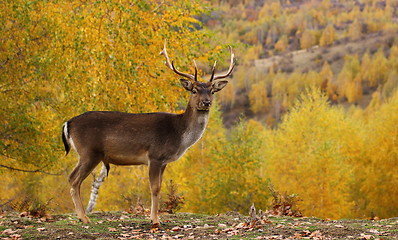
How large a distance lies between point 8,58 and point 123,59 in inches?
161

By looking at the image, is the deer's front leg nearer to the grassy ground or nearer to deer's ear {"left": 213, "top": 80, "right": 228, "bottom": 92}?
the grassy ground

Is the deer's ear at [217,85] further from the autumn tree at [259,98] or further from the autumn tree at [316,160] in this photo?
the autumn tree at [259,98]

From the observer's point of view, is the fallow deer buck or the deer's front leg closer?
the deer's front leg

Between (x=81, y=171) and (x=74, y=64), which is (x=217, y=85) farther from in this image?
(x=74, y=64)

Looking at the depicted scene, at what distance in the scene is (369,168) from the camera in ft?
126

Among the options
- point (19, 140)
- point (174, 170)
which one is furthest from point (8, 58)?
point (174, 170)

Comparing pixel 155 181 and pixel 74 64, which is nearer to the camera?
pixel 155 181

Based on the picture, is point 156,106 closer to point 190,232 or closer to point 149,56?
point 149,56

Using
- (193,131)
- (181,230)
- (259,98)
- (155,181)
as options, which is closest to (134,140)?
(155,181)

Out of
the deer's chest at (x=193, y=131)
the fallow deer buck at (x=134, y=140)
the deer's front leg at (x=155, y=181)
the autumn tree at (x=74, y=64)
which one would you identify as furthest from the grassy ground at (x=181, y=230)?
the autumn tree at (x=74, y=64)

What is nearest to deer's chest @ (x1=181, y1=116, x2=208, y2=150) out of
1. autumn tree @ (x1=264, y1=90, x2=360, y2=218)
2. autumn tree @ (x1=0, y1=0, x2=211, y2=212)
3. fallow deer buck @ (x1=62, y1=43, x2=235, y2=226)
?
fallow deer buck @ (x1=62, y1=43, x2=235, y2=226)

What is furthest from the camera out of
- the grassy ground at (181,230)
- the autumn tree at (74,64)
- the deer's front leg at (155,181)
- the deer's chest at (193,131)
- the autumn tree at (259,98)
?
the autumn tree at (259,98)

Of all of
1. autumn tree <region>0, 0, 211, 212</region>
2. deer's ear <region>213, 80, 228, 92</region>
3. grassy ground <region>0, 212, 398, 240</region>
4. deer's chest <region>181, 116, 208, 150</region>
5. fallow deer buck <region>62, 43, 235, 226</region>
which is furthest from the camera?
autumn tree <region>0, 0, 211, 212</region>

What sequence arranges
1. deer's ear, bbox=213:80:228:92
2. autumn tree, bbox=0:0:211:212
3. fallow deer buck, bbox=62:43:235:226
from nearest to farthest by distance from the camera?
fallow deer buck, bbox=62:43:235:226
deer's ear, bbox=213:80:228:92
autumn tree, bbox=0:0:211:212
